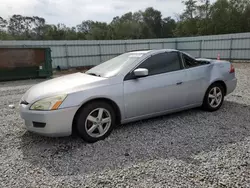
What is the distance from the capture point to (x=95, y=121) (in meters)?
2.90

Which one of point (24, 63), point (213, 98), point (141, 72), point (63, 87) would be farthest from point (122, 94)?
point (24, 63)

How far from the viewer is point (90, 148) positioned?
2.74 m

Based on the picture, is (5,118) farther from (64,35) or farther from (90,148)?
(64,35)

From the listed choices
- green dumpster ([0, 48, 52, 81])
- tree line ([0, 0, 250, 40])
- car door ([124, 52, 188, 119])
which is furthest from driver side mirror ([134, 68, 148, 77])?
tree line ([0, 0, 250, 40])

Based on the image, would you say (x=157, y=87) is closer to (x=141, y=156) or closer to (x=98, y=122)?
(x=98, y=122)

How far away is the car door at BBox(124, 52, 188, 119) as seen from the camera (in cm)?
314

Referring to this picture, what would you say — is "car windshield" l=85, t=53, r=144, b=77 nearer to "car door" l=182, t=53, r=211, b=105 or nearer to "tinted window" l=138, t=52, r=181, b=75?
"tinted window" l=138, t=52, r=181, b=75

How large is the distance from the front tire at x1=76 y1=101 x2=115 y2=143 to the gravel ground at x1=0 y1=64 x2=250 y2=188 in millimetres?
133

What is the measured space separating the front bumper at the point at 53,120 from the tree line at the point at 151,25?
30.3m

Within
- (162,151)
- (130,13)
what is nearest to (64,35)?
(130,13)

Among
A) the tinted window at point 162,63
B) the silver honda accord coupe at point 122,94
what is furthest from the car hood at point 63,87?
the tinted window at point 162,63

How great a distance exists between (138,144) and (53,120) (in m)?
1.25

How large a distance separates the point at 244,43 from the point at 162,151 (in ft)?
51.1

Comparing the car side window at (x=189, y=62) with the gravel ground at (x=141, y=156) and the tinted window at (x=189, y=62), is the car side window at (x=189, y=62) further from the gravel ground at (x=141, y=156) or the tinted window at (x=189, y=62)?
the gravel ground at (x=141, y=156)
